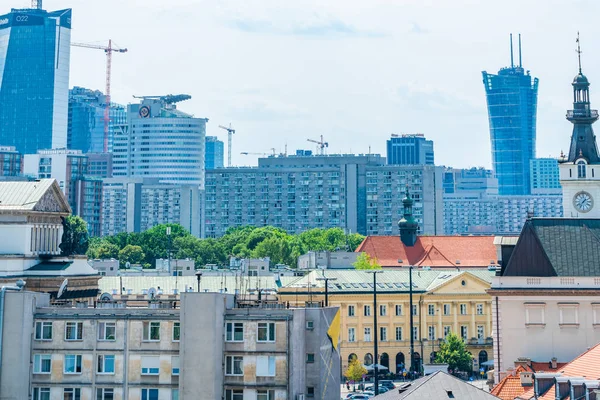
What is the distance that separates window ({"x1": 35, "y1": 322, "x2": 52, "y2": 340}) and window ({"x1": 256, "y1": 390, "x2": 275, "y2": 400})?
11.2 meters

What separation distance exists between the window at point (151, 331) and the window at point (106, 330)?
5.24ft

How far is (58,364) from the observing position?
2736 inches

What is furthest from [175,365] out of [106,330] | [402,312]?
[402,312]

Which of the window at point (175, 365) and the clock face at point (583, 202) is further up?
the clock face at point (583, 202)

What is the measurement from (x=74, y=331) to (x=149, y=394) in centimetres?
513

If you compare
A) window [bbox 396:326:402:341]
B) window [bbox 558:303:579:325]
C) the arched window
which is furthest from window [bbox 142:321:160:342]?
window [bbox 396:326:402:341]

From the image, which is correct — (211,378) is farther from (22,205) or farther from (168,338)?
(22,205)

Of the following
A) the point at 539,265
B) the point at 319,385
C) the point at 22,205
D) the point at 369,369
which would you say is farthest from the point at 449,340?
the point at 319,385

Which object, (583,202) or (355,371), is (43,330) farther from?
(583,202)

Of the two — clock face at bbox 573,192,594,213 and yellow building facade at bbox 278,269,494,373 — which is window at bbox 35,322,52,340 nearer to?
yellow building facade at bbox 278,269,494,373

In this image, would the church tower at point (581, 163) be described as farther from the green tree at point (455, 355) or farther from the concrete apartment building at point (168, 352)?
the concrete apartment building at point (168, 352)

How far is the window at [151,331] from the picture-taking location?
69.1 metres

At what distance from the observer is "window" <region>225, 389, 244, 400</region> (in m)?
67.9

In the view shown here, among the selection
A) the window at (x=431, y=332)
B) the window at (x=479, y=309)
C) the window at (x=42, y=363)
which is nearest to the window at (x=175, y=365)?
the window at (x=42, y=363)
